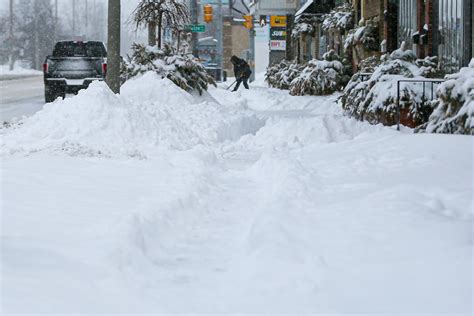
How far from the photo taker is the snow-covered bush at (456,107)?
11.4 meters

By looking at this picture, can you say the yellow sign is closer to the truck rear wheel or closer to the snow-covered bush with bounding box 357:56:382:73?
the truck rear wheel

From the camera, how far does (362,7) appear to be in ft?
95.9

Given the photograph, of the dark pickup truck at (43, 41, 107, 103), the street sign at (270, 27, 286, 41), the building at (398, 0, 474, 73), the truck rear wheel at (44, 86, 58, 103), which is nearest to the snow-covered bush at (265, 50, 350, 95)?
the building at (398, 0, 474, 73)

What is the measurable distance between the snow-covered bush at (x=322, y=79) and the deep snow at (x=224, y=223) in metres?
14.9

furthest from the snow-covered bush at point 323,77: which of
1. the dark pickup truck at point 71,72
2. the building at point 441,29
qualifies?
the dark pickup truck at point 71,72

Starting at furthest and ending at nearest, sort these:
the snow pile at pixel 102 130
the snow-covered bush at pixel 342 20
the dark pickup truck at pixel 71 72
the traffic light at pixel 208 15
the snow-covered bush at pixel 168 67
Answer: the traffic light at pixel 208 15 < the snow-covered bush at pixel 342 20 < the dark pickup truck at pixel 71 72 < the snow-covered bush at pixel 168 67 < the snow pile at pixel 102 130

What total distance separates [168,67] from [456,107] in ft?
38.7

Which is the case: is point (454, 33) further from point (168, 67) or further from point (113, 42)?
point (168, 67)

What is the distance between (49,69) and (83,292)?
71.6 ft

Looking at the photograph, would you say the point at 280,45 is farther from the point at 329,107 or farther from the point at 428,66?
the point at 428,66

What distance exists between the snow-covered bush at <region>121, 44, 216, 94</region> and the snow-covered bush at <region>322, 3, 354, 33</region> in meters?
10.8

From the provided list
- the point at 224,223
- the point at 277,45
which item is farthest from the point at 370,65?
the point at 277,45

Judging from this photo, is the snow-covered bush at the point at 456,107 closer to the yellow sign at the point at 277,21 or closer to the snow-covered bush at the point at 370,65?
the snow-covered bush at the point at 370,65

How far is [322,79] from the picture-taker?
28078 mm
